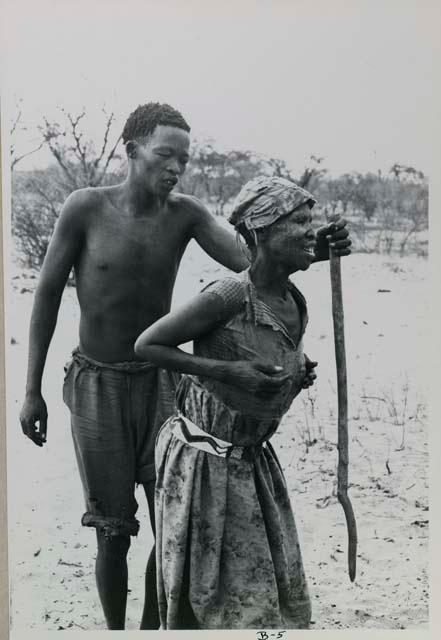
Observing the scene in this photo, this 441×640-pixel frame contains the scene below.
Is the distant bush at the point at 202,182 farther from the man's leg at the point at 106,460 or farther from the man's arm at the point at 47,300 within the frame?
the man's leg at the point at 106,460

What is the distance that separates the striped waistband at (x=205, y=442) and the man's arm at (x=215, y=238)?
75 centimetres

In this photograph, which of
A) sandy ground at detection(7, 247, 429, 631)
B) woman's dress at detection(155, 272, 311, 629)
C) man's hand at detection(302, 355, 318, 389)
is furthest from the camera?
sandy ground at detection(7, 247, 429, 631)

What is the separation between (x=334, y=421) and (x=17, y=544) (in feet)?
4.56

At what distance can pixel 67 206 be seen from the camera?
4121 millimetres

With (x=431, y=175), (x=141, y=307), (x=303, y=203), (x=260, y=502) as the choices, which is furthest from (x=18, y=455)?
(x=431, y=175)

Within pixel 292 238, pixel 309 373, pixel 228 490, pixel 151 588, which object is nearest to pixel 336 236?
pixel 292 238

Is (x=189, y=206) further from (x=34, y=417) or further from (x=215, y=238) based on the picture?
(x=34, y=417)

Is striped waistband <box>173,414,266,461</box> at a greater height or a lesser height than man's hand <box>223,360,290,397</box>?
lesser

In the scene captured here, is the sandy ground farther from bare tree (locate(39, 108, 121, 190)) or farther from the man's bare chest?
bare tree (locate(39, 108, 121, 190))

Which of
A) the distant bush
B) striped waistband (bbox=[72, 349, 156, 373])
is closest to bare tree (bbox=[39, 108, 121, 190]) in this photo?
the distant bush

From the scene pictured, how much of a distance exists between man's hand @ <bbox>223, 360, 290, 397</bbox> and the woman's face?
375 mm

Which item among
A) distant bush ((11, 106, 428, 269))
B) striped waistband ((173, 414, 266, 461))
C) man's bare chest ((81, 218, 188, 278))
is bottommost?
striped waistband ((173, 414, 266, 461))

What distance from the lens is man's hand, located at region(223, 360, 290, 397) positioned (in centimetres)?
355

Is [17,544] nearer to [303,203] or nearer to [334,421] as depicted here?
[334,421]
